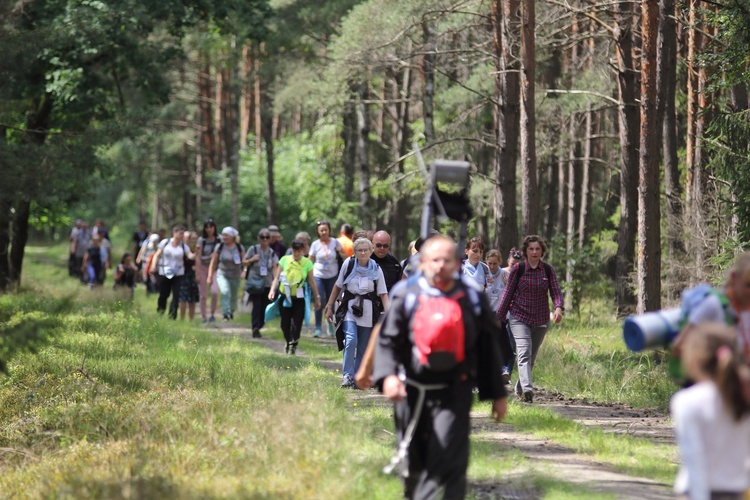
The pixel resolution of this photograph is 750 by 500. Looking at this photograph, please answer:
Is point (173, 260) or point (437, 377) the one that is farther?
point (173, 260)

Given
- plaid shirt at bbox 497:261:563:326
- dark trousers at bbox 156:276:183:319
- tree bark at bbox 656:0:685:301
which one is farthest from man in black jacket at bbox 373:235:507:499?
dark trousers at bbox 156:276:183:319

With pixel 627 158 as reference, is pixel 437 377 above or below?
below

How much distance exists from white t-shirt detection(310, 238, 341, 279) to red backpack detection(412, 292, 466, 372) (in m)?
12.1

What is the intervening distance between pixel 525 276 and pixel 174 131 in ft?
121

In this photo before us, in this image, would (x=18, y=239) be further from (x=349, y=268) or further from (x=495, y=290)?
(x=495, y=290)

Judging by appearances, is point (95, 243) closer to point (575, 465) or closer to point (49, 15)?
point (49, 15)

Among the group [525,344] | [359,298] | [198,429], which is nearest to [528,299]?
[525,344]

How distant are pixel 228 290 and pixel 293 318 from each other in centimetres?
414

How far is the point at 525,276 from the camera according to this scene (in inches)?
478

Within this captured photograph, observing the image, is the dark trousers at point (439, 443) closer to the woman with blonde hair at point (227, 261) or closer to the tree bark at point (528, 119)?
the woman with blonde hair at point (227, 261)

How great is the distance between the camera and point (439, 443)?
6215 millimetres

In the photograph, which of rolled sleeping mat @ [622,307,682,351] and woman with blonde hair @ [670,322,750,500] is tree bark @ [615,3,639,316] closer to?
rolled sleeping mat @ [622,307,682,351]

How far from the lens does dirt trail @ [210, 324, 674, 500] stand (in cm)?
780

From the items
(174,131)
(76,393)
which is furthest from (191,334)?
(174,131)
